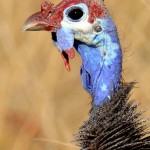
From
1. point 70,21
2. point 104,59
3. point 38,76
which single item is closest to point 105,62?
point 104,59

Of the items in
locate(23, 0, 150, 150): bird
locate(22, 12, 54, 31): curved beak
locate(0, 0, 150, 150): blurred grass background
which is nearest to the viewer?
locate(23, 0, 150, 150): bird

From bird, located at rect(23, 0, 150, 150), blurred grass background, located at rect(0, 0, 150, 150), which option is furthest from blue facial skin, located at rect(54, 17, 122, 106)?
blurred grass background, located at rect(0, 0, 150, 150)

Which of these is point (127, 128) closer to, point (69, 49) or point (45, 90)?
A: point (69, 49)

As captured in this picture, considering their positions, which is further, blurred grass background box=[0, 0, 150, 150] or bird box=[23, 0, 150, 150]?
blurred grass background box=[0, 0, 150, 150]

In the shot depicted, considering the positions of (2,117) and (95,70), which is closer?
(95,70)

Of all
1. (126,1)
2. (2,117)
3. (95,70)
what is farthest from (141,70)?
(95,70)

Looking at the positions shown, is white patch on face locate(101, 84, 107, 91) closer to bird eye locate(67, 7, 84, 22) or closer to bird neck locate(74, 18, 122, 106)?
bird neck locate(74, 18, 122, 106)
